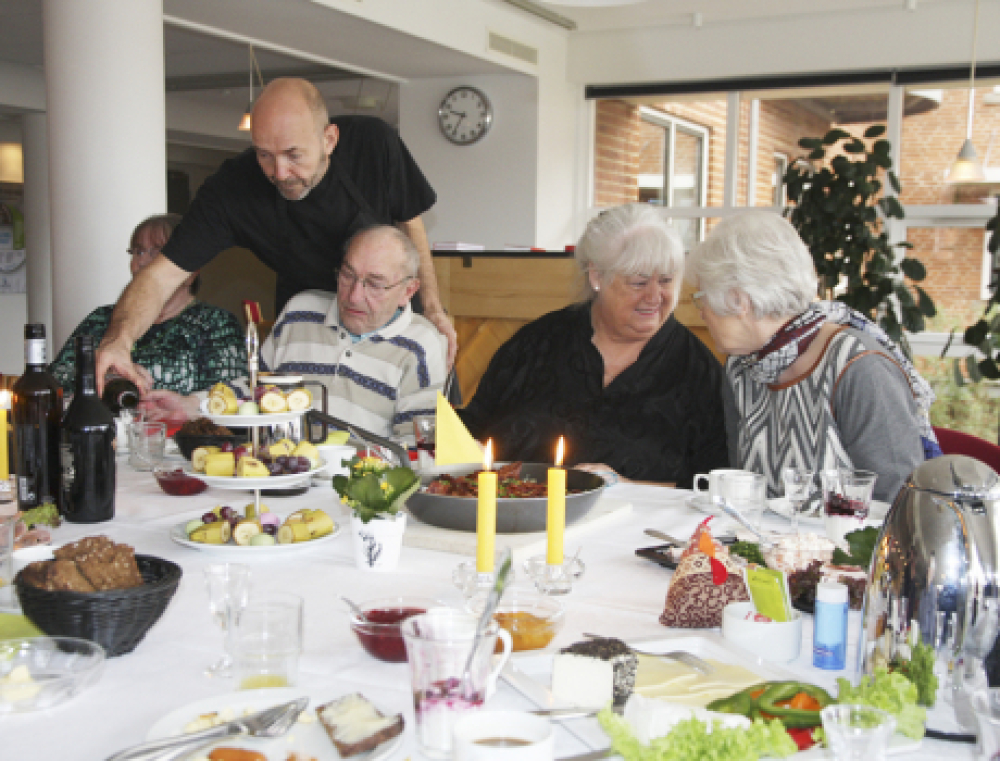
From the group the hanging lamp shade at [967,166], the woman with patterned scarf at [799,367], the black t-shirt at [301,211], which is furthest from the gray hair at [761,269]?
the hanging lamp shade at [967,166]

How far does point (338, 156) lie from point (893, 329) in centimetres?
390

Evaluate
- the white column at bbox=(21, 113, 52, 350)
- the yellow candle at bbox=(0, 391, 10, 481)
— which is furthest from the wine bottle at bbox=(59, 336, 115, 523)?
the white column at bbox=(21, 113, 52, 350)

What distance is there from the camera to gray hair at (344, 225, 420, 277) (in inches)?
112

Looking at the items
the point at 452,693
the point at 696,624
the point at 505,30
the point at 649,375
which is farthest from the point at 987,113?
the point at 452,693

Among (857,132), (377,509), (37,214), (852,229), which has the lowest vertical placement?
(377,509)

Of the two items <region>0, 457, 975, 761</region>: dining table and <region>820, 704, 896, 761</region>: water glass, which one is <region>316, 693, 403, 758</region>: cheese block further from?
<region>820, 704, 896, 761</region>: water glass

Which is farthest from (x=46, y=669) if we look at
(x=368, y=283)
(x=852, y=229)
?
(x=852, y=229)

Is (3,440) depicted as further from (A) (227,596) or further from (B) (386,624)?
(B) (386,624)

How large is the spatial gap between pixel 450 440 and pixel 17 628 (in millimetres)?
947

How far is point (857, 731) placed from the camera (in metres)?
0.82

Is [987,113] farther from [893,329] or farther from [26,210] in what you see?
[26,210]

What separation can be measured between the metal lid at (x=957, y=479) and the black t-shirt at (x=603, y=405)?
1592mm

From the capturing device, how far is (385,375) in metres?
2.90

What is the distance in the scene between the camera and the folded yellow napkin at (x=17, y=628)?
3.72ft
